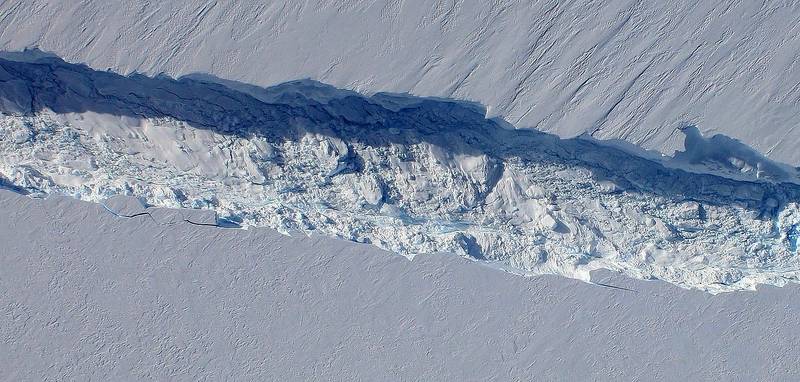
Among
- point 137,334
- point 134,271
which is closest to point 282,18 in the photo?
point 134,271

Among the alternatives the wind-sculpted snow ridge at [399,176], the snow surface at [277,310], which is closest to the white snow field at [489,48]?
the wind-sculpted snow ridge at [399,176]

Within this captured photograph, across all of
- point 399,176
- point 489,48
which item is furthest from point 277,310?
point 489,48

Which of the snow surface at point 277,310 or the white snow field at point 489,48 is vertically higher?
the white snow field at point 489,48

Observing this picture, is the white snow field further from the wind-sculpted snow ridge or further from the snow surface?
the snow surface

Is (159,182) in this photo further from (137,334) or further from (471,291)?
(471,291)

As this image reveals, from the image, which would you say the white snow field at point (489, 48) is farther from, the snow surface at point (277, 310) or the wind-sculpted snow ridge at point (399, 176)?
the snow surface at point (277, 310)

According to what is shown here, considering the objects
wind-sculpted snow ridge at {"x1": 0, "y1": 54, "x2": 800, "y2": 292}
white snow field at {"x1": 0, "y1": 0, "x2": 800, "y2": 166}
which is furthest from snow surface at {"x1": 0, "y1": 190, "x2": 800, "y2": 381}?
white snow field at {"x1": 0, "y1": 0, "x2": 800, "y2": 166}
